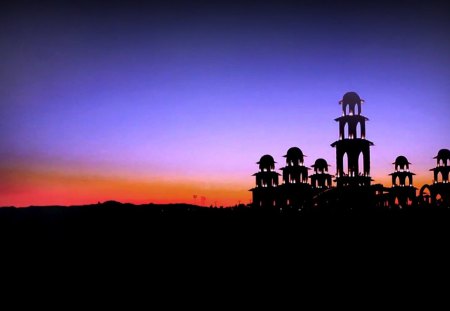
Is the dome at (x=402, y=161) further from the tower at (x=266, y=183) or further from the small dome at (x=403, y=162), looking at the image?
the tower at (x=266, y=183)

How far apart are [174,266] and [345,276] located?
9510 millimetres

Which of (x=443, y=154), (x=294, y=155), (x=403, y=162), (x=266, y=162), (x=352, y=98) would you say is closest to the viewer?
(x=352, y=98)

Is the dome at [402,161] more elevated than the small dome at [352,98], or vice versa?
the small dome at [352,98]

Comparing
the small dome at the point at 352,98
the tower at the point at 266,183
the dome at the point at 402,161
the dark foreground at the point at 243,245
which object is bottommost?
the dark foreground at the point at 243,245

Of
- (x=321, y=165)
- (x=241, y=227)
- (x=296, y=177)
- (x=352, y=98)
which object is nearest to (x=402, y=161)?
(x=321, y=165)

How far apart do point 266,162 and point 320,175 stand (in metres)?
9.67

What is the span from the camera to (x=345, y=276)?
69.6ft

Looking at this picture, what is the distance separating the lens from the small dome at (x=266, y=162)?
74.5 meters

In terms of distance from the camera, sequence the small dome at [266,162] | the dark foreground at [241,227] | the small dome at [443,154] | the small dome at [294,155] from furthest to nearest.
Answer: the small dome at [266,162] → the small dome at [294,155] → the small dome at [443,154] → the dark foreground at [241,227]

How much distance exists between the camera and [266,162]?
74500mm

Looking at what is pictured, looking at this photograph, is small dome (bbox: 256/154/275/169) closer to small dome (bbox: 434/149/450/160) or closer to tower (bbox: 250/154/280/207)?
tower (bbox: 250/154/280/207)

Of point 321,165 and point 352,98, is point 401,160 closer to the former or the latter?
point 321,165

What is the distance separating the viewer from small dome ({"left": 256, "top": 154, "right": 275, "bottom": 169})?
74500 millimetres

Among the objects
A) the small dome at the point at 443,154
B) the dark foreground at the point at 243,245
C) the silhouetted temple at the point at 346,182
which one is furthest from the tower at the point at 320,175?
the dark foreground at the point at 243,245
